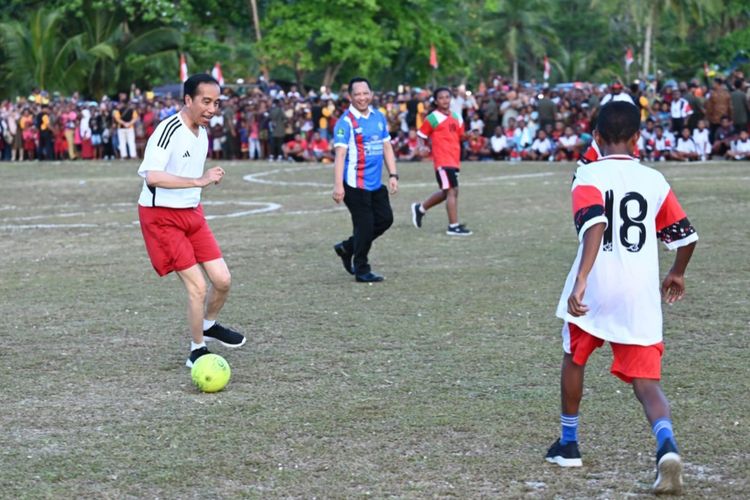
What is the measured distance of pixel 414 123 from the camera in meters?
33.1

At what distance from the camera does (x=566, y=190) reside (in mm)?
20547

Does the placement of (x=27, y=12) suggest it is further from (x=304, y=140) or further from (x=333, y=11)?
(x=304, y=140)

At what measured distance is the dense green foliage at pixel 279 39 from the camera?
45125 mm

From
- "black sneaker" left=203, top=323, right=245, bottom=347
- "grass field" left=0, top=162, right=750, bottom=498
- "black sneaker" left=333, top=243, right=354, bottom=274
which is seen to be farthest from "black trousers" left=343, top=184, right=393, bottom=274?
"black sneaker" left=203, top=323, right=245, bottom=347

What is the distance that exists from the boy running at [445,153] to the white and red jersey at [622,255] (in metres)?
9.41

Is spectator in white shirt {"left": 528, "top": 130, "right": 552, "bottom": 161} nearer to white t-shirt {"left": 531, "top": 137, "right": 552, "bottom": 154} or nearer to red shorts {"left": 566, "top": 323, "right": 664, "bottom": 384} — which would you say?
white t-shirt {"left": 531, "top": 137, "right": 552, "bottom": 154}

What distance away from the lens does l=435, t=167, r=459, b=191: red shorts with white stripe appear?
15.0 metres

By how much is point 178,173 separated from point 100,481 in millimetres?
2609

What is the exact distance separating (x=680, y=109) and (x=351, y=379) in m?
Result: 23.2

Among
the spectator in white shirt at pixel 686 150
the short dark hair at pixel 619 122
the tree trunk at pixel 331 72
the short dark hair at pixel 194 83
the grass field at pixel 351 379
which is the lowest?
the grass field at pixel 351 379

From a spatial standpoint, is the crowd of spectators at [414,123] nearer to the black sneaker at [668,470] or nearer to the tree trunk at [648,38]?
the tree trunk at [648,38]

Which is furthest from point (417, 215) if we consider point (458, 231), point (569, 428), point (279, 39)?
point (279, 39)

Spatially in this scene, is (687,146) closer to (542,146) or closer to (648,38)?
→ (542,146)

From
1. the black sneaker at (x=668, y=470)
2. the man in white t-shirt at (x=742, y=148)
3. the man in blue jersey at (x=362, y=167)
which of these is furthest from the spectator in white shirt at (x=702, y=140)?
the black sneaker at (x=668, y=470)
